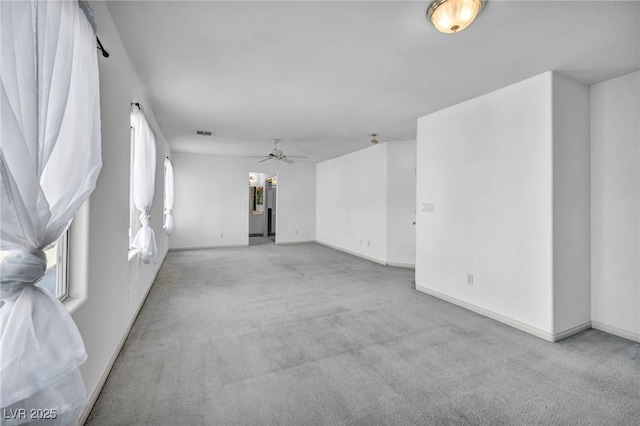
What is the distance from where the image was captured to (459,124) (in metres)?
3.50

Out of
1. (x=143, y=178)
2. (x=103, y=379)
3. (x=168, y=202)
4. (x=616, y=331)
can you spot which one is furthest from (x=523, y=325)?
(x=168, y=202)

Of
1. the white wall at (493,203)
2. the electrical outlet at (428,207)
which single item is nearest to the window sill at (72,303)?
the white wall at (493,203)

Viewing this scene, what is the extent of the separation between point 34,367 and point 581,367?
3376 millimetres

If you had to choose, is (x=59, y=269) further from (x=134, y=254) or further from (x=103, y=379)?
(x=134, y=254)

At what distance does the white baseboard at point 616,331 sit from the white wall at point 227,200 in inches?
267

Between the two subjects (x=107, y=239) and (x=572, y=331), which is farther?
(x=572, y=331)

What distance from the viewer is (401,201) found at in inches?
229

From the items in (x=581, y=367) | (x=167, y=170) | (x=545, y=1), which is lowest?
(x=581, y=367)

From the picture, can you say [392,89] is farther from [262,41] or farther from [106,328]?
[106,328]

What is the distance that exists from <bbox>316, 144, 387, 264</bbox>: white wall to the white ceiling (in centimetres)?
246

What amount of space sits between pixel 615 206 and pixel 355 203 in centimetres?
472

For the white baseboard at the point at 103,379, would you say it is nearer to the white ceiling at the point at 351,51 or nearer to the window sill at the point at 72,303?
the window sill at the point at 72,303

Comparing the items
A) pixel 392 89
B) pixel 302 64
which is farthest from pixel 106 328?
pixel 392 89

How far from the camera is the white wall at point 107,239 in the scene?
1678 mm
